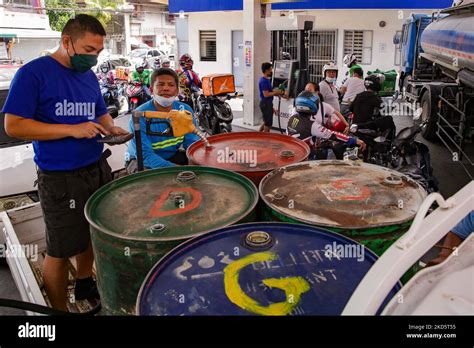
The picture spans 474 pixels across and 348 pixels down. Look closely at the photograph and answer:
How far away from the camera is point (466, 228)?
2.38 m

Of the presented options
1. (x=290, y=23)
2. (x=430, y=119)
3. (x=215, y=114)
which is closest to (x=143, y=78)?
(x=215, y=114)

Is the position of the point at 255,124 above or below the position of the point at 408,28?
below

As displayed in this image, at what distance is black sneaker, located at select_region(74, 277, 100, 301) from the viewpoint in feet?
9.20

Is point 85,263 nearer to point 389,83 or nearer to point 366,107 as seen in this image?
point 366,107

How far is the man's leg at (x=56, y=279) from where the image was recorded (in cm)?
254

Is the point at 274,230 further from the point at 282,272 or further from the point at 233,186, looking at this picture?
the point at 233,186

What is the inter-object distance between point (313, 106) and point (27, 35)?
10.2 m

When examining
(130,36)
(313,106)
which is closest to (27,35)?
(313,106)

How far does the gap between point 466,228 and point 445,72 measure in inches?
279

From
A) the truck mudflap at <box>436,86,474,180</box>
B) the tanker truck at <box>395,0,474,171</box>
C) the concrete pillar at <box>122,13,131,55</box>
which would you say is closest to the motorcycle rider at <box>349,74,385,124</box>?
the tanker truck at <box>395,0,474,171</box>

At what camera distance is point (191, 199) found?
7.14ft

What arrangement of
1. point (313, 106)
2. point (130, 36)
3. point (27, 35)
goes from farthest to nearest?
point (130, 36) → point (27, 35) → point (313, 106)
